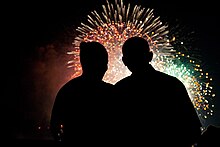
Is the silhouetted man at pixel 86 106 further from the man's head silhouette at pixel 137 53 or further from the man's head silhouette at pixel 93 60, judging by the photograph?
the man's head silhouette at pixel 137 53

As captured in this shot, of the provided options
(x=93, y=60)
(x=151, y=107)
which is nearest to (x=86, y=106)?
(x=93, y=60)

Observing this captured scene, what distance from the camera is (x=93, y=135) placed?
119 inches

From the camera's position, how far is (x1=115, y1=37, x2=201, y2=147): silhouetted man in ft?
9.15

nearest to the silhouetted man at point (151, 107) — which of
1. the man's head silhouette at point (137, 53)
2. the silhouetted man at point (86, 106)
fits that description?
the man's head silhouette at point (137, 53)

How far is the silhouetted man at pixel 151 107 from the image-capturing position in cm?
279

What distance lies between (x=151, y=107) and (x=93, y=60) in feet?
2.28

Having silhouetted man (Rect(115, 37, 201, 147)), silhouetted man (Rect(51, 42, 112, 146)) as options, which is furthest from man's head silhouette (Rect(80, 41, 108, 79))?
silhouetted man (Rect(115, 37, 201, 147))

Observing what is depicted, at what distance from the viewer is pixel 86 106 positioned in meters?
3.10

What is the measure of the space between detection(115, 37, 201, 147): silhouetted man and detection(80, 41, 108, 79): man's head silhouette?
256 mm

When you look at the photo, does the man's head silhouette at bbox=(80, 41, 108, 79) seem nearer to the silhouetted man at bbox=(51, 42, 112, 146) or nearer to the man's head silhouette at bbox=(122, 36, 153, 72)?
the silhouetted man at bbox=(51, 42, 112, 146)

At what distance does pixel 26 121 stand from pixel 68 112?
29.9 meters

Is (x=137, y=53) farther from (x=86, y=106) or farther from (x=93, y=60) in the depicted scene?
(x=86, y=106)

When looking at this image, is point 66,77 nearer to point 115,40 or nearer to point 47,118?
point 47,118

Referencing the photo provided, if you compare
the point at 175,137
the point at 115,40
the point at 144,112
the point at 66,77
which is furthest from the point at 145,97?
the point at 66,77
